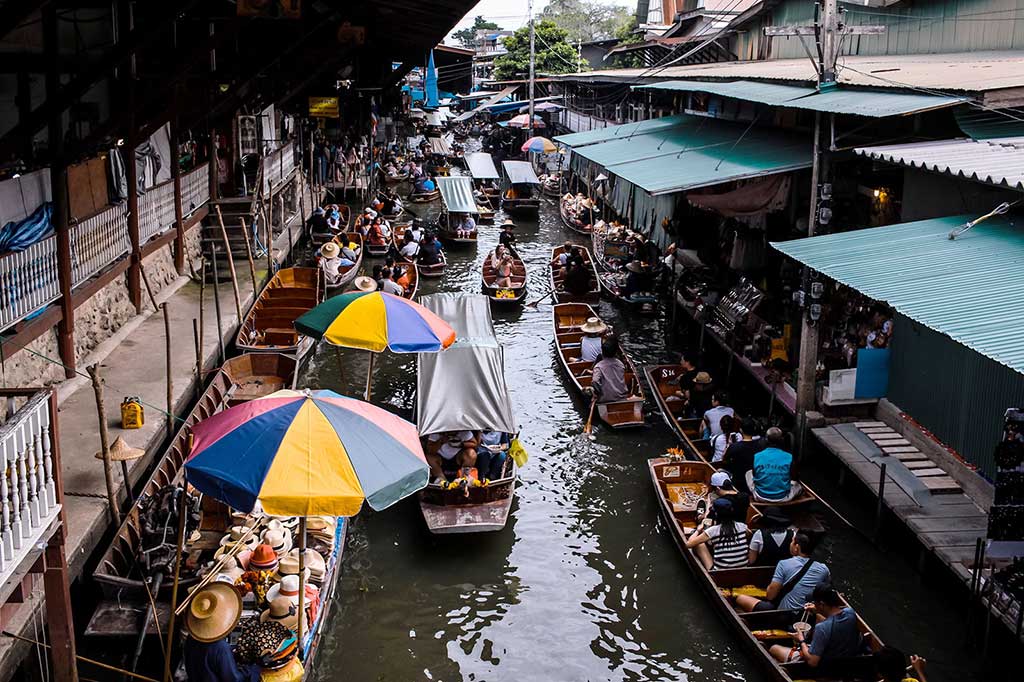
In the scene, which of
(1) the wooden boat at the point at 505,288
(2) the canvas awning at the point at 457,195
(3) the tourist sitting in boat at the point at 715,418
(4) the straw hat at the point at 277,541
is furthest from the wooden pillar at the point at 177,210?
(2) the canvas awning at the point at 457,195

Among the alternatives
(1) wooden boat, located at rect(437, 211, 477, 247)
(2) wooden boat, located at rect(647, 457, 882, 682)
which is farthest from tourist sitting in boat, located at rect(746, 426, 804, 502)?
(1) wooden boat, located at rect(437, 211, 477, 247)

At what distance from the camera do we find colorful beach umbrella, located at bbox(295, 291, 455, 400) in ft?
38.9

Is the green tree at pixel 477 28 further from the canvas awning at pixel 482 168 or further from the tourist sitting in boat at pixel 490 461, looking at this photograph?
the tourist sitting in boat at pixel 490 461

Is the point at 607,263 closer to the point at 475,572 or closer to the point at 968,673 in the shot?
the point at 475,572

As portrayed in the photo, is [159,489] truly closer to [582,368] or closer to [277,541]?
[277,541]

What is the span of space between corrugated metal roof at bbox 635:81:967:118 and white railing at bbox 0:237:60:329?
10.2m

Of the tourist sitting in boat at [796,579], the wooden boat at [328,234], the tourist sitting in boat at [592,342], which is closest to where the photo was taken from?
the tourist sitting in boat at [796,579]

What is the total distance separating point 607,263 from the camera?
2556cm

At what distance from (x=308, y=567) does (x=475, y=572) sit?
7.91 ft

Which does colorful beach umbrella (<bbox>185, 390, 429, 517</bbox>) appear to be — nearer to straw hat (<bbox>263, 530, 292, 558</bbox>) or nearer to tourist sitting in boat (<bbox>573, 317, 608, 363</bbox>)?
→ straw hat (<bbox>263, 530, 292, 558</bbox>)

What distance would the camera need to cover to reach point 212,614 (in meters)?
7.35

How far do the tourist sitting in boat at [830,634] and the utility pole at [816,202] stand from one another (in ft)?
17.4

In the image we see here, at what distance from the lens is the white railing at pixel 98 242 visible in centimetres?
1306

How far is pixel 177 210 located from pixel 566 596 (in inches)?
455
